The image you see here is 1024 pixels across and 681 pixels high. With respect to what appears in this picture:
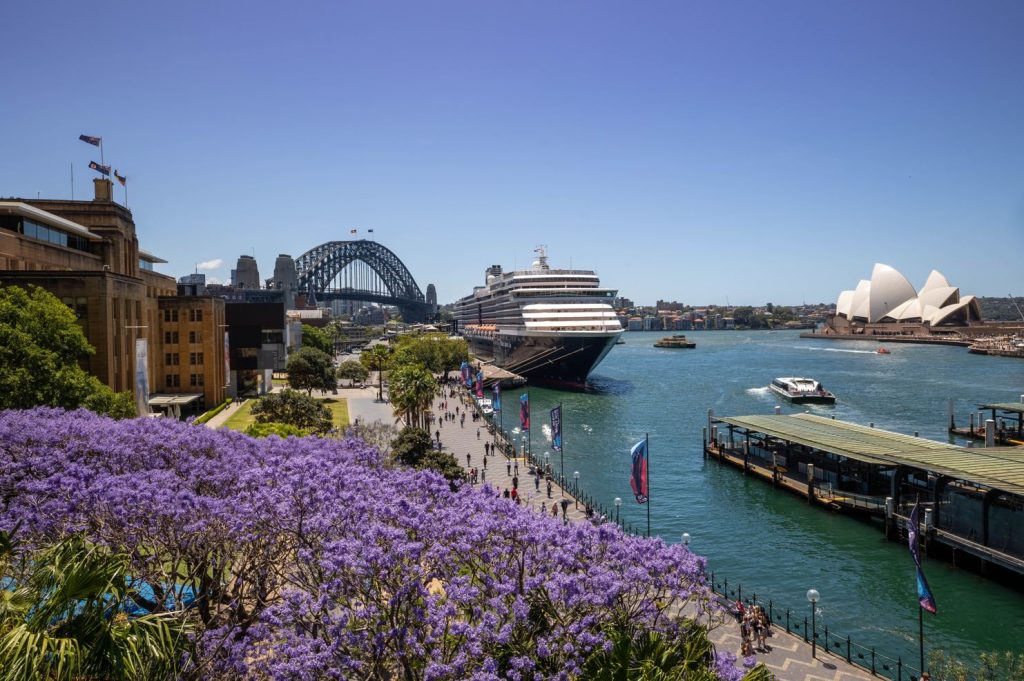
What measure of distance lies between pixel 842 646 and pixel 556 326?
250ft

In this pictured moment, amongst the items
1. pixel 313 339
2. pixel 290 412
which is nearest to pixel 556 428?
pixel 290 412

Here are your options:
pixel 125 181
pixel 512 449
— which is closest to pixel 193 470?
pixel 512 449

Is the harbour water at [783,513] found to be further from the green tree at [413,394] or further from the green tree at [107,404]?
the green tree at [107,404]

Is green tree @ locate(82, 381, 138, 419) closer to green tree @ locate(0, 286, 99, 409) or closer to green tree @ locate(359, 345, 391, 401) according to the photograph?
green tree @ locate(0, 286, 99, 409)

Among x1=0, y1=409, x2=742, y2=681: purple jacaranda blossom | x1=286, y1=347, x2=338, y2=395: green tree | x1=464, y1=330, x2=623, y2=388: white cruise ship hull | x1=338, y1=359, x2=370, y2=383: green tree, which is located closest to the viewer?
x1=0, y1=409, x2=742, y2=681: purple jacaranda blossom

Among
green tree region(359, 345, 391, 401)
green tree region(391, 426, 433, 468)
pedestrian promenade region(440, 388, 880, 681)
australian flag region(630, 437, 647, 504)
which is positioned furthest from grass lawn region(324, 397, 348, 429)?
australian flag region(630, 437, 647, 504)

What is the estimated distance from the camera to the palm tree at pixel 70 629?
30.0ft

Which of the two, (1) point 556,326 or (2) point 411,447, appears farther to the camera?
(1) point 556,326

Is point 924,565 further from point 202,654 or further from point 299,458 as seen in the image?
point 202,654

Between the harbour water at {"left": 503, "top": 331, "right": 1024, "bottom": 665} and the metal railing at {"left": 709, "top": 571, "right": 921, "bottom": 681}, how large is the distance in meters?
0.66

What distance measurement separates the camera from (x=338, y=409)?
74.2 meters

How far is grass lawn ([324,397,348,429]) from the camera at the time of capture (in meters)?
63.9

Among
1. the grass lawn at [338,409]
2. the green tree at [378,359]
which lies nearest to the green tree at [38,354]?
the grass lawn at [338,409]

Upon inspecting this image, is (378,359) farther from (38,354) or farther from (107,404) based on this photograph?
(38,354)
